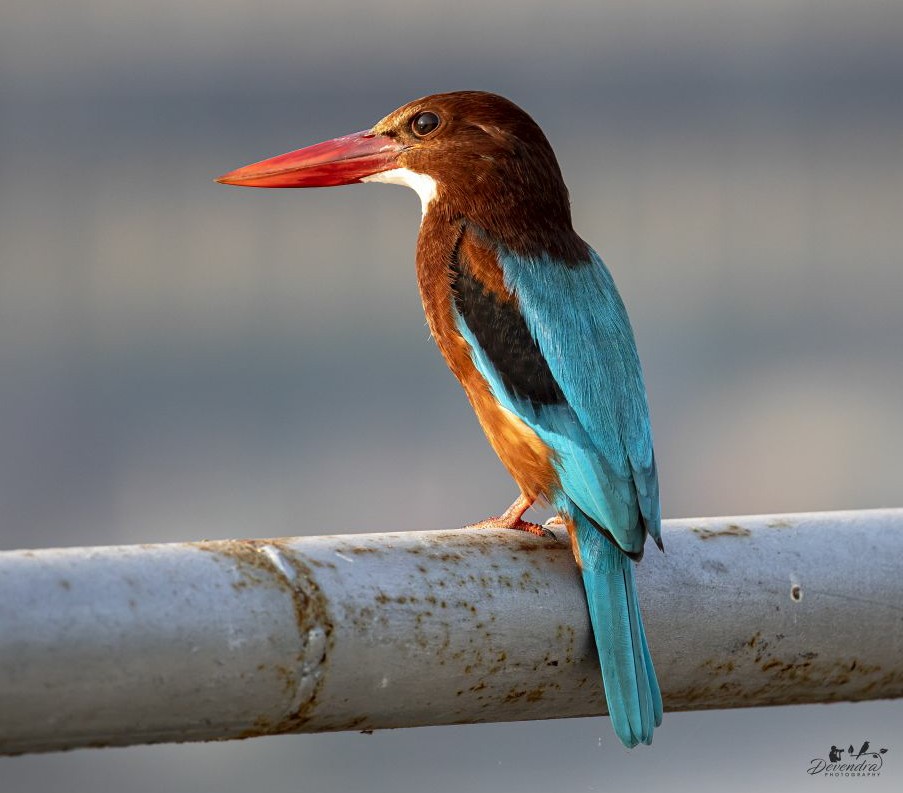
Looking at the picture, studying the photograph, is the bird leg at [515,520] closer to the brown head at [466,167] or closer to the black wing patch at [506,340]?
the black wing patch at [506,340]

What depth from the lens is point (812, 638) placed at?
1307 mm

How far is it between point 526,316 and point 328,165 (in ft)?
1.87

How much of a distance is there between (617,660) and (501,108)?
3.39 ft

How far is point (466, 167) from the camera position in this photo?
2.16m

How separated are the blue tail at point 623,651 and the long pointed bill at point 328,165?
0.99 meters

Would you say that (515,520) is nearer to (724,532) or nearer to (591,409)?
(591,409)

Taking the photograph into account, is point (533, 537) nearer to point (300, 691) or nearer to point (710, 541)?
point (710, 541)

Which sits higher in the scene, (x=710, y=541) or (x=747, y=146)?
(x=747, y=146)

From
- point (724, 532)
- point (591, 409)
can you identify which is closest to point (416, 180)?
point (591, 409)

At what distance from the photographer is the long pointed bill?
2.32 m

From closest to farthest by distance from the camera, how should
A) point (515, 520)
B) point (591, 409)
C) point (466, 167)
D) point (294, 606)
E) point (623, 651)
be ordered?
point (294, 606), point (623, 651), point (591, 409), point (515, 520), point (466, 167)

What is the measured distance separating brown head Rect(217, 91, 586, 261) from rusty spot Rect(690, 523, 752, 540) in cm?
71

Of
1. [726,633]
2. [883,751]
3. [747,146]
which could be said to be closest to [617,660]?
[726,633]

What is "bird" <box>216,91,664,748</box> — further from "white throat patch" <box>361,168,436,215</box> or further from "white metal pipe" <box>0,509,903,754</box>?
"white metal pipe" <box>0,509,903,754</box>
